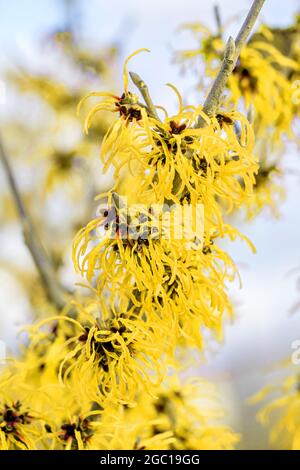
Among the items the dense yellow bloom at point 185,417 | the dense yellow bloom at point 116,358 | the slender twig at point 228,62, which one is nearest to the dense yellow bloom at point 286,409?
the dense yellow bloom at point 185,417

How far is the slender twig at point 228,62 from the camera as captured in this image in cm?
46

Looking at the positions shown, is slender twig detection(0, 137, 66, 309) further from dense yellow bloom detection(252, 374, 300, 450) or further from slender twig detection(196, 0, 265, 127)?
slender twig detection(196, 0, 265, 127)

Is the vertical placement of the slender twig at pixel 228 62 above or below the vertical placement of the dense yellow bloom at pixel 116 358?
above

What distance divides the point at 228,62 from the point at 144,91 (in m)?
0.07

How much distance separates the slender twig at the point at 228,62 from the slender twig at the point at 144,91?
41mm

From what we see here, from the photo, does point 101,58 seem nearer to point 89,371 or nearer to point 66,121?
point 66,121

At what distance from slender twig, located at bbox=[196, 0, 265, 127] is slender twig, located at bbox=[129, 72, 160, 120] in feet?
0.14

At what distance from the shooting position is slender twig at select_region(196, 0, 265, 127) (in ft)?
1.52

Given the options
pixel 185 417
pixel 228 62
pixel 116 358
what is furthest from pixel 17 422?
pixel 228 62

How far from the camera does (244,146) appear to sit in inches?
20.1

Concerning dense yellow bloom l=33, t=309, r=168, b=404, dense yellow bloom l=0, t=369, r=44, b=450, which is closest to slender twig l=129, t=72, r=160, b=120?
dense yellow bloom l=33, t=309, r=168, b=404

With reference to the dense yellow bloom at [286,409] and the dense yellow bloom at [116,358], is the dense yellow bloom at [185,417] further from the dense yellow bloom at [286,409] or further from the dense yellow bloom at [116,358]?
the dense yellow bloom at [116,358]

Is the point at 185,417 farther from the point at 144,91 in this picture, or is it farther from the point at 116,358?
the point at 144,91
